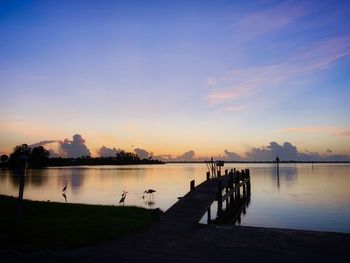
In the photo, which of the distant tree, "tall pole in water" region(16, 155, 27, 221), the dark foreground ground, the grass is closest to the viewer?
the dark foreground ground

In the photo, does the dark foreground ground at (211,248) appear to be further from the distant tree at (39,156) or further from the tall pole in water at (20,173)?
the distant tree at (39,156)

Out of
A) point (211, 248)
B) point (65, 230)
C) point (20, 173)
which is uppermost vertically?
point (20, 173)

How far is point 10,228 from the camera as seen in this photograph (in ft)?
39.4

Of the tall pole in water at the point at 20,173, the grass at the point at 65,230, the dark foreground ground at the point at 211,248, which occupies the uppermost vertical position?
the tall pole in water at the point at 20,173

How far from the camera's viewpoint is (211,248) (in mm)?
10883

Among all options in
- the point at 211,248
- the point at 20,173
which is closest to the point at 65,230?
the point at 20,173

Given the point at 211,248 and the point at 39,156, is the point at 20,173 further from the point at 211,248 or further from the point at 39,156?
the point at 39,156

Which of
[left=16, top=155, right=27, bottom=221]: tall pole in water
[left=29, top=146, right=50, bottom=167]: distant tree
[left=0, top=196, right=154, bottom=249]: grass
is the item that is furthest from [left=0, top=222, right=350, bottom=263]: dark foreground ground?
[left=29, top=146, right=50, bottom=167]: distant tree

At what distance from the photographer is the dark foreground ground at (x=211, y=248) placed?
9664 millimetres

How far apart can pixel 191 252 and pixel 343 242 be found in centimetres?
525

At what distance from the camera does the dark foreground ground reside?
9.66 m

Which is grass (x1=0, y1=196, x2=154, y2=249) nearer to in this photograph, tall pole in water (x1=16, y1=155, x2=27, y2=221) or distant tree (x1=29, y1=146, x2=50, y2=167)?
tall pole in water (x1=16, y1=155, x2=27, y2=221)

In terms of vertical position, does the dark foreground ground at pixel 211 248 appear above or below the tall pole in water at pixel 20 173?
below

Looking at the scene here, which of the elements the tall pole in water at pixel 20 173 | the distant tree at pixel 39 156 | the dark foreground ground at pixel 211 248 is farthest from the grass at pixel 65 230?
the distant tree at pixel 39 156
